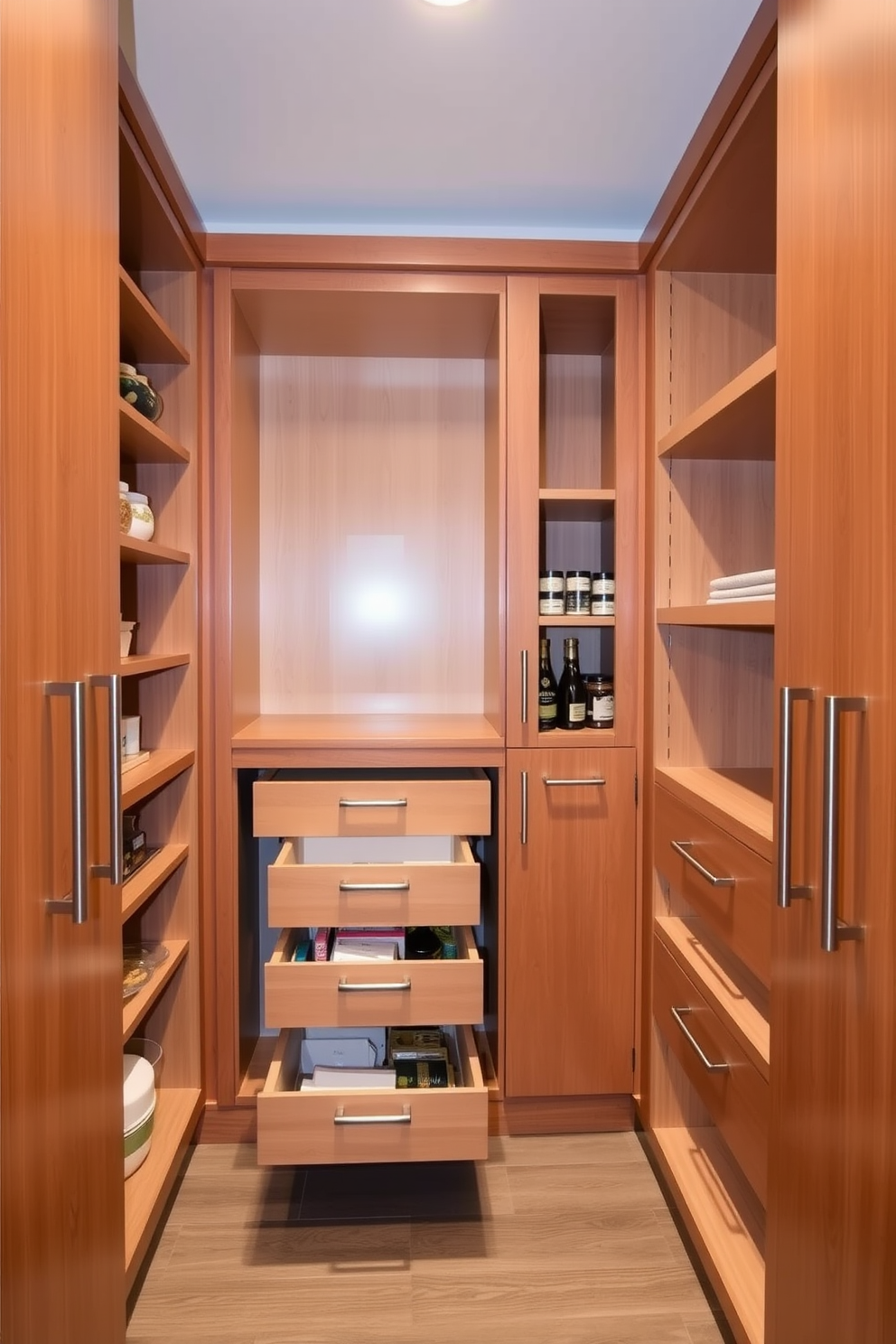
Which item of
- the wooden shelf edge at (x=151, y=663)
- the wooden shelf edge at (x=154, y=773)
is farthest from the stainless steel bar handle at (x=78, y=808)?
the wooden shelf edge at (x=151, y=663)

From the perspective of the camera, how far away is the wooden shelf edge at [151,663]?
1542mm

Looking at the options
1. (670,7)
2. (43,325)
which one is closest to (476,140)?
(670,7)

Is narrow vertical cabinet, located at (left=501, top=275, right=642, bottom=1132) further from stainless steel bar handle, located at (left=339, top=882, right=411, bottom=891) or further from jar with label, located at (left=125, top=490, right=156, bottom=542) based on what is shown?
jar with label, located at (left=125, top=490, right=156, bottom=542)

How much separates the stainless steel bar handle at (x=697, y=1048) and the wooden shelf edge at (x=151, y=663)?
1269mm

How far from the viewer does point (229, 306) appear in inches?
76.9

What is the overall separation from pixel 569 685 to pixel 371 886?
73 cm

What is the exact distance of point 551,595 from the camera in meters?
2.08

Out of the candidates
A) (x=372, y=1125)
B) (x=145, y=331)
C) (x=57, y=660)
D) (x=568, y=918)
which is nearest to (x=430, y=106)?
(x=145, y=331)

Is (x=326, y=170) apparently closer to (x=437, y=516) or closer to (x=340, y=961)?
(x=437, y=516)

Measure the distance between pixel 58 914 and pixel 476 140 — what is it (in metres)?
1.73

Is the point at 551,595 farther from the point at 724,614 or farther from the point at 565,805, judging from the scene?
the point at 724,614

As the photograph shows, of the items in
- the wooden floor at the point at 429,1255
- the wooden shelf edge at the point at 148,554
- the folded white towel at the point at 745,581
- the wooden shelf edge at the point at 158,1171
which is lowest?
the wooden floor at the point at 429,1255

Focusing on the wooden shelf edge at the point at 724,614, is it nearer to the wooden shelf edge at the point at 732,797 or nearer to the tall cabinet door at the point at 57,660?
the wooden shelf edge at the point at 732,797

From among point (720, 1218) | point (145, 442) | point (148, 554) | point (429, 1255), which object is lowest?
point (429, 1255)
